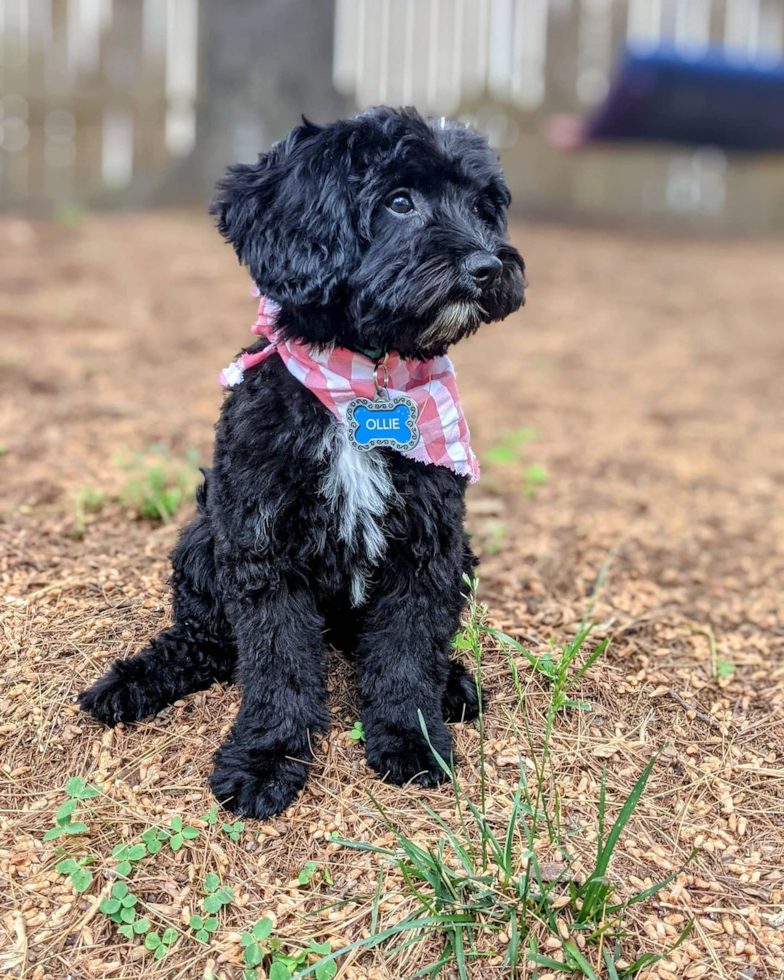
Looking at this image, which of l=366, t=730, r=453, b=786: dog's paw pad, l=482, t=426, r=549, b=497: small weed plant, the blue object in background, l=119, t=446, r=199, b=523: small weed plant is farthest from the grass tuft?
the blue object in background

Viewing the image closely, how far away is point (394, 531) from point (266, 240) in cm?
86

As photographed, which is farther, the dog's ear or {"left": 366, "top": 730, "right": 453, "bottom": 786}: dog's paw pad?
{"left": 366, "top": 730, "right": 453, "bottom": 786}: dog's paw pad

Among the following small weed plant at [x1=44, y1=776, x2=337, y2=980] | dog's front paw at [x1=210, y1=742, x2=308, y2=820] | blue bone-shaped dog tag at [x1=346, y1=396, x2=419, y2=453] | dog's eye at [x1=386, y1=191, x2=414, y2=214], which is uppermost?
dog's eye at [x1=386, y1=191, x2=414, y2=214]

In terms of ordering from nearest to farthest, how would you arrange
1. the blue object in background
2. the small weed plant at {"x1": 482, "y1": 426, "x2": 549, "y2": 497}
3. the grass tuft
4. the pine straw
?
the grass tuft < the pine straw < the small weed plant at {"x1": 482, "y1": 426, "x2": 549, "y2": 497} < the blue object in background

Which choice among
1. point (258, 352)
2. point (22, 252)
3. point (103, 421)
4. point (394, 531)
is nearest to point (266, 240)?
point (258, 352)

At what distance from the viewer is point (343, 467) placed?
2521 millimetres

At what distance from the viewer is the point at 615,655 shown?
3.34 m

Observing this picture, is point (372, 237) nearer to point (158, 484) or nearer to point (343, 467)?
point (343, 467)

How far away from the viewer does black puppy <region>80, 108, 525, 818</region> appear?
2455 mm

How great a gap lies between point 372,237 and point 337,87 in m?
8.00

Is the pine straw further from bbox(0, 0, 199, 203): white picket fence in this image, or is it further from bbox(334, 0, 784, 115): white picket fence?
bbox(334, 0, 784, 115): white picket fence

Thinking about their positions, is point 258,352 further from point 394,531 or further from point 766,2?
point 766,2

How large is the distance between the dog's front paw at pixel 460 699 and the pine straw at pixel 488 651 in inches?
2.6

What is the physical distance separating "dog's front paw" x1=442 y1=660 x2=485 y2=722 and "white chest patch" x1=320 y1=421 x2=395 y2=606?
0.66 metres
